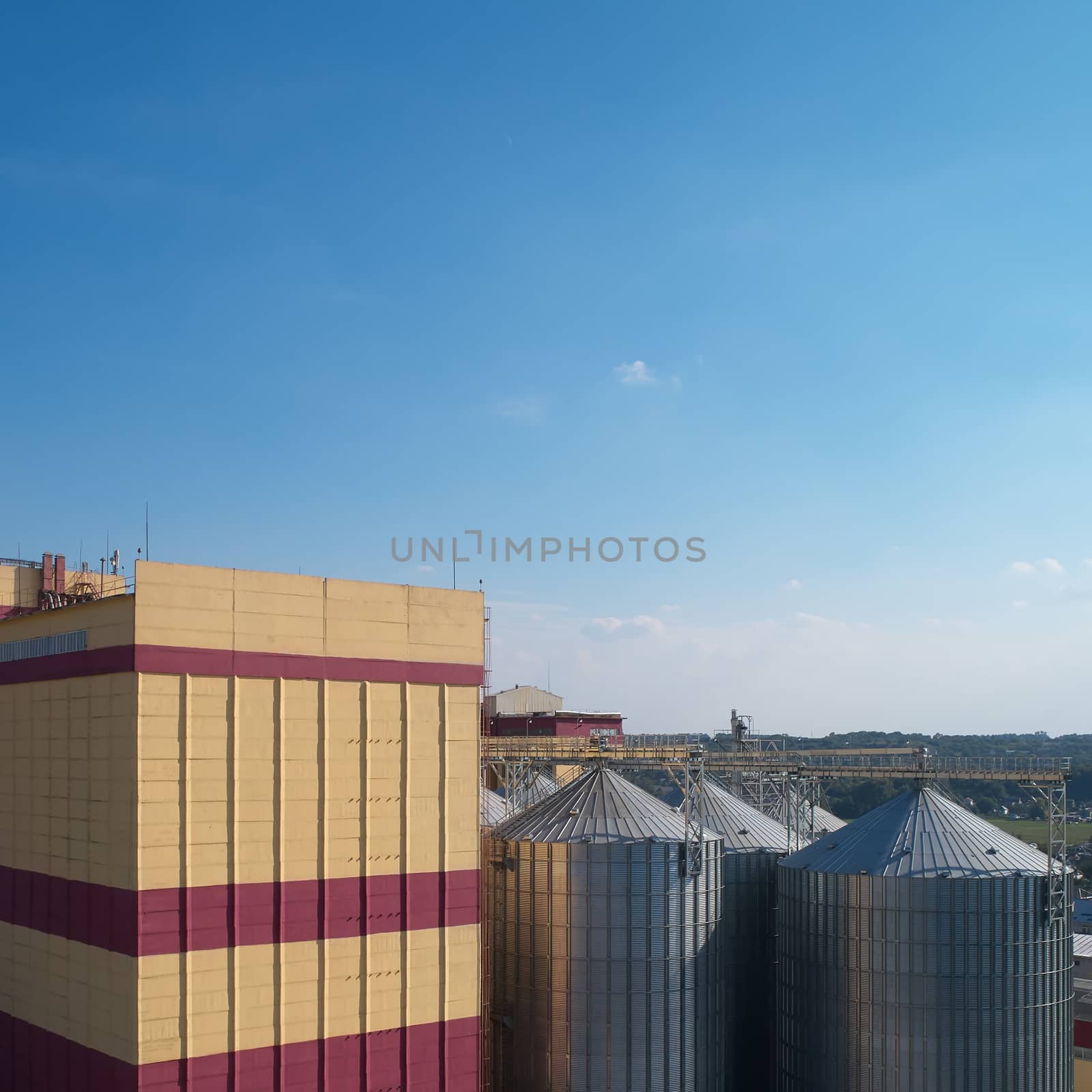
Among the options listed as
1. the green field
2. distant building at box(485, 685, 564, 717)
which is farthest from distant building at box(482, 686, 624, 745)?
the green field

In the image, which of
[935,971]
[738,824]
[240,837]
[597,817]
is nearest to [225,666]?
[240,837]

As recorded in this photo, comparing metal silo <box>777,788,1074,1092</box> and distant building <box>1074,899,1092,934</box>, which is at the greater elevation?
metal silo <box>777,788,1074,1092</box>

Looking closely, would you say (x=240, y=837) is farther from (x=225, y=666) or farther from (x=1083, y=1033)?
(x=1083, y=1033)

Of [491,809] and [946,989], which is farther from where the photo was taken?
[491,809]

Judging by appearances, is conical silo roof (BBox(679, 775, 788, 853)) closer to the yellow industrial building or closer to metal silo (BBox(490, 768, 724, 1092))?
metal silo (BBox(490, 768, 724, 1092))

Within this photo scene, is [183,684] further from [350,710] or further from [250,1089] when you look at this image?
[250,1089]

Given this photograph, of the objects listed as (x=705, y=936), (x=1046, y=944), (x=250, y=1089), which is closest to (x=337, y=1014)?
(x=250, y=1089)
